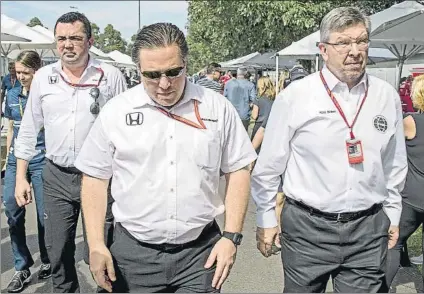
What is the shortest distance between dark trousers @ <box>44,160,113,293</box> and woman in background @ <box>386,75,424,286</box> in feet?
6.69

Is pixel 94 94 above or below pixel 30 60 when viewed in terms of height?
below

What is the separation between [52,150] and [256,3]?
67.3 feet

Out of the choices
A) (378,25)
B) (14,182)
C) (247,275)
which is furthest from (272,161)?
(378,25)

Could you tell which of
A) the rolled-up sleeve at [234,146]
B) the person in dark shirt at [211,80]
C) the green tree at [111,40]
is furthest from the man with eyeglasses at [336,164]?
the green tree at [111,40]

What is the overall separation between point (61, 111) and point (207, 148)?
1.67m

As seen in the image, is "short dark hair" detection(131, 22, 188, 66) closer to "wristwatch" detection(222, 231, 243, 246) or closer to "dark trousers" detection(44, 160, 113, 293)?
"wristwatch" detection(222, 231, 243, 246)

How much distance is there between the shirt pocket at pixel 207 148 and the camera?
2.76 m

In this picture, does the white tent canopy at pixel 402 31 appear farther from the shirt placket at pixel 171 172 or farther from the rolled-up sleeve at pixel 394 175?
the shirt placket at pixel 171 172

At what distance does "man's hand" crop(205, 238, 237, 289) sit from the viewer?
279 cm

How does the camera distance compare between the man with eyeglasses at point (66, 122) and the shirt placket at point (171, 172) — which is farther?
the man with eyeglasses at point (66, 122)

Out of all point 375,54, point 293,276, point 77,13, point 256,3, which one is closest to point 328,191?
point 293,276

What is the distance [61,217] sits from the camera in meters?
4.14

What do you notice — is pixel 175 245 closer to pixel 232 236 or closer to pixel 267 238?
pixel 232 236

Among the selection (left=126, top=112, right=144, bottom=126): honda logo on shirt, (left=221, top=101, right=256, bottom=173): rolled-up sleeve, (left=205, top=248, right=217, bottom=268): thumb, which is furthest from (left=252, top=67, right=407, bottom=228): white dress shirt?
(left=126, top=112, right=144, bottom=126): honda logo on shirt
